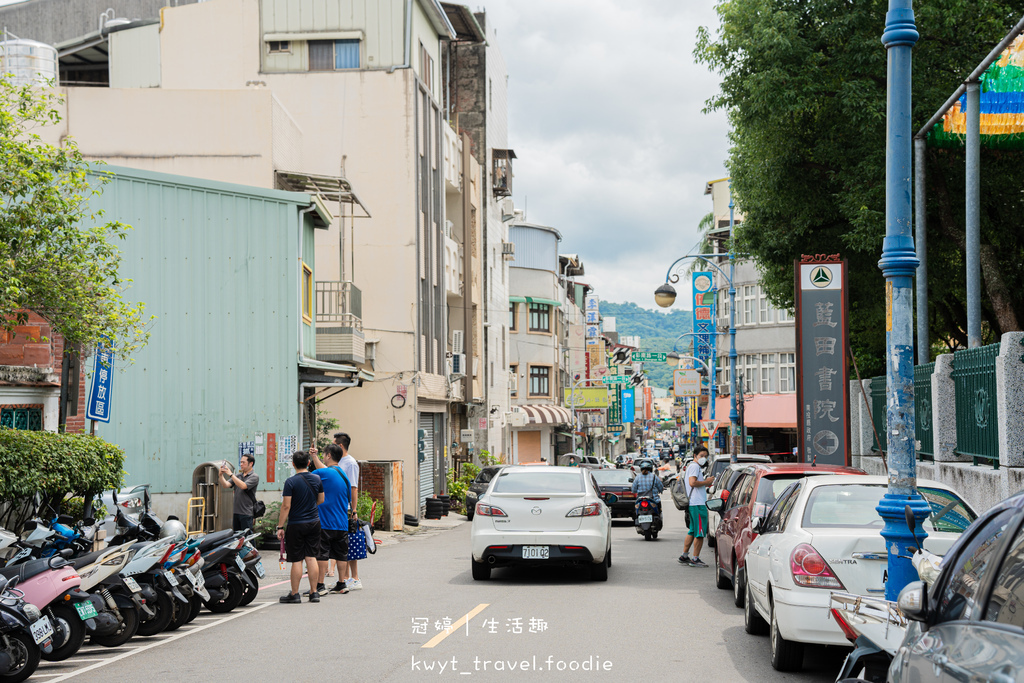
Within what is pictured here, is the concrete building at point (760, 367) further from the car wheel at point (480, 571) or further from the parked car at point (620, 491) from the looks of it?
the car wheel at point (480, 571)

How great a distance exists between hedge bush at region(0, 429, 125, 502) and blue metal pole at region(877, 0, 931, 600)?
29.8ft

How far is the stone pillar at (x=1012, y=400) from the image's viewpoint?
1241 centimetres

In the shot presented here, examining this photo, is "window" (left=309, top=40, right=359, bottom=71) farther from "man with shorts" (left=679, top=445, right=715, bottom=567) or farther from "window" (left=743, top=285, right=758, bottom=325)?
"window" (left=743, top=285, right=758, bottom=325)

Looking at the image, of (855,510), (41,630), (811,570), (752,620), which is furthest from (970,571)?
(41,630)

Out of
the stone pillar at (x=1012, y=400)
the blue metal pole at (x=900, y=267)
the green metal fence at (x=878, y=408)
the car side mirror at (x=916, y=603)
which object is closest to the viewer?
the car side mirror at (x=916, y=603)

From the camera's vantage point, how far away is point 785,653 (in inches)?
332

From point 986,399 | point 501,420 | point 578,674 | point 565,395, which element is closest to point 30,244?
point 578,674

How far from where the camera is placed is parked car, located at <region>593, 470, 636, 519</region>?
96.4 ft

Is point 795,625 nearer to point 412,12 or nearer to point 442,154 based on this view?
point 412,12

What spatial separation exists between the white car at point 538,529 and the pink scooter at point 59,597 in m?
6.05

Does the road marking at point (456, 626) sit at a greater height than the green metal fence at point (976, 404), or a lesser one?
lesser

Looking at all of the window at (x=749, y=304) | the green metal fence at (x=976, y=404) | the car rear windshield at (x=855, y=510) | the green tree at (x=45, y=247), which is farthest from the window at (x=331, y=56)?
the window at (x=749, y=304)

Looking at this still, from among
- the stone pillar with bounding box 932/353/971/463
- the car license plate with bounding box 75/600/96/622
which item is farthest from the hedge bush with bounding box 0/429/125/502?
the stone pillar with bounding box 932/353/971/463

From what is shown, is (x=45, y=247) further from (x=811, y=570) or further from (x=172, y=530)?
(x=811, y=570)
